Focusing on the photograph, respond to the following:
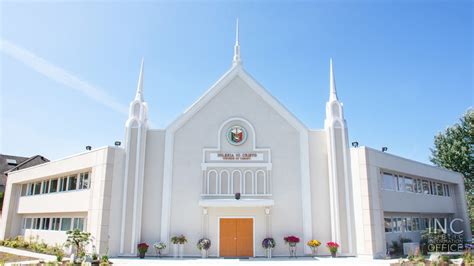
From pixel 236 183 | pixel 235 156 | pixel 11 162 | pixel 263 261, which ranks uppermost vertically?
pixel 11 162

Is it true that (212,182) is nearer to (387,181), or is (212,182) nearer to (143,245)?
(143,245)

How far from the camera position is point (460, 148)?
125ft

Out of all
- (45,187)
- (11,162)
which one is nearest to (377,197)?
(45,187)

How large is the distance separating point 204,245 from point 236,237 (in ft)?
6.85

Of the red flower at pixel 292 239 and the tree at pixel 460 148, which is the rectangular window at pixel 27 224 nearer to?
the red flower at pixel 292 239

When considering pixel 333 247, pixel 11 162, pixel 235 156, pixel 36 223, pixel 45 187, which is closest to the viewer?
pixel 333 247

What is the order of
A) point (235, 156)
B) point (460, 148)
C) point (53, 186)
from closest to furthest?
point (235, 156) → point (53, 186) → point (460, 148)

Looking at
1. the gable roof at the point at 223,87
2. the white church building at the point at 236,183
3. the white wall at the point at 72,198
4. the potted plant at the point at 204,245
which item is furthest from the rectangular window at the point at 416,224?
the white wall at the point at 72,198

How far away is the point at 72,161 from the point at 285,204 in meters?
14.7

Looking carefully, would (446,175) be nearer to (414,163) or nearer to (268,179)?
(414,163)

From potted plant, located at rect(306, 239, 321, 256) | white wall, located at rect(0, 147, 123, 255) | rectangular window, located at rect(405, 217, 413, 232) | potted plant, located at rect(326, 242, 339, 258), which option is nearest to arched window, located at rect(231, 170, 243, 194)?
potted plant, located at rect(306, 239, 321, 256)

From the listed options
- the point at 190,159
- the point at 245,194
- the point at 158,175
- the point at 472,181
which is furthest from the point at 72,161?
the point at 472,181

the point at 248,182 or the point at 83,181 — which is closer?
the point at 248,182

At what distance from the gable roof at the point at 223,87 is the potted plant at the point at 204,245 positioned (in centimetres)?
716
